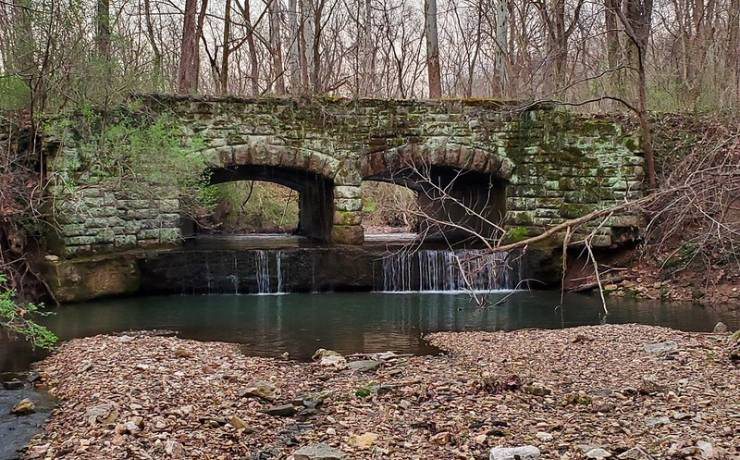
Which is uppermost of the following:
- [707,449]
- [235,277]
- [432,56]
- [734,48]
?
[432,56]

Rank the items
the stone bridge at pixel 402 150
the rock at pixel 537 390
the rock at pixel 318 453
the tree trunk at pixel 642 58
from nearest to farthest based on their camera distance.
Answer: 1. the rock at pixel 318 453
2. the rock at pixel 537 390
3. the tree trunk at pixel 642 58
4. the stone bridge at pixel 402 150

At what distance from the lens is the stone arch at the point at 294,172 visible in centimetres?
1178

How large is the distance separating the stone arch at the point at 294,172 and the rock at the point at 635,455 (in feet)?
29.2

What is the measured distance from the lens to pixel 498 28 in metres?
15.2

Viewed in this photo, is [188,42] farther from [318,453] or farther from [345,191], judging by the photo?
[318,453]

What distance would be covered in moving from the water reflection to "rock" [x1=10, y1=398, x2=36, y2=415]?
153 centimetres

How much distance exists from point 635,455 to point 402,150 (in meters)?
8.97

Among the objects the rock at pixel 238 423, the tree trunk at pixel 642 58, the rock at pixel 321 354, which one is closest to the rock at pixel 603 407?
the rock at pixel 238 423

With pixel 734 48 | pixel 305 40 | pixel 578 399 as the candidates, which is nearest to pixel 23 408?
pixel 578 399

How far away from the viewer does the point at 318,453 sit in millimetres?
4070

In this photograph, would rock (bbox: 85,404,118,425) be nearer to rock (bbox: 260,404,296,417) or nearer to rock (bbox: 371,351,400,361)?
rock (bbox: 260,404,296,417)

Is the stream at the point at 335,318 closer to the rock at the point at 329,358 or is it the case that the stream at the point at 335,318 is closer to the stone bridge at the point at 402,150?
the rock at the point at 329,358

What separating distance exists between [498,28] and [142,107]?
8033 millimetres

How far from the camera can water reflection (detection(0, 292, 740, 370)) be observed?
788cm
